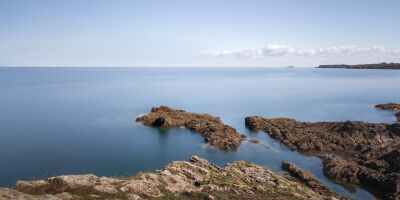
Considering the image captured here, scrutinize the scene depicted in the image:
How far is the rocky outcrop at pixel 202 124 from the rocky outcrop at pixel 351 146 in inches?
347

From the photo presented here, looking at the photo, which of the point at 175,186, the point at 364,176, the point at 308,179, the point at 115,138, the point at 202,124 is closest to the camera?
the point at 175,186

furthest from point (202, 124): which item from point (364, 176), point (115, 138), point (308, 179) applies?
point (364, 176)

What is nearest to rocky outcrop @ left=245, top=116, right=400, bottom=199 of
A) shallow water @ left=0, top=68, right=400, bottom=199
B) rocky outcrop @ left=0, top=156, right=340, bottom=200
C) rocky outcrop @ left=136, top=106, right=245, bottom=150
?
shallow water @ left=0, top=68, right=400, bottom=199

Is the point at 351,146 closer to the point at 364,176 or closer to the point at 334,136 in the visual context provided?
the point at 334,136

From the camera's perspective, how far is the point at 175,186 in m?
29.2

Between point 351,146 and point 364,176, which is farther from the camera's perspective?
point 351,146

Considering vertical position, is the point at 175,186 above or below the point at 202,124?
above

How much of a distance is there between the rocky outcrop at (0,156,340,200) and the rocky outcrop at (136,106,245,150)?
27.0 meters

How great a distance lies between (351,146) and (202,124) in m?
31.3

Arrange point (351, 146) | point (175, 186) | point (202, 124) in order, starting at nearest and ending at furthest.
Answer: point (175, 186), point (351, 146), point (202, 124)

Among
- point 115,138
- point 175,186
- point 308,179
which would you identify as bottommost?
point 308,179

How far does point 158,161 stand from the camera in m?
57.2

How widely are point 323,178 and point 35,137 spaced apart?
171 ft

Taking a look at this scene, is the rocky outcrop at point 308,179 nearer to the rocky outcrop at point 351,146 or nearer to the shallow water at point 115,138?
the shallow water at point 115,138
